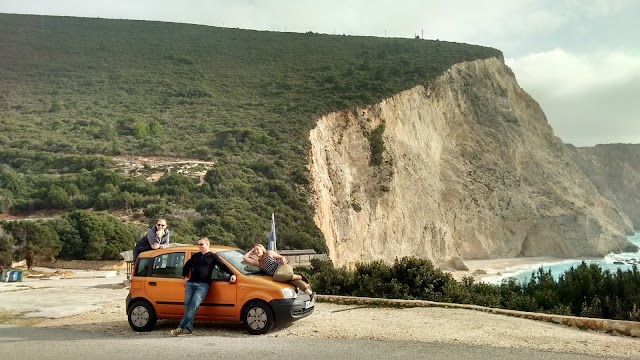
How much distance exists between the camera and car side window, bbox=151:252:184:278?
9.33m

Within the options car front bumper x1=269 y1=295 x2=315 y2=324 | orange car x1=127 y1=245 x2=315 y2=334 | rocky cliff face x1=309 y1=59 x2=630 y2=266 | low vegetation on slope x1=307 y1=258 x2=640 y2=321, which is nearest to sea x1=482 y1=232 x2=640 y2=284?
rocky cliff face x1=309 y1=59 x2=630 y2=266

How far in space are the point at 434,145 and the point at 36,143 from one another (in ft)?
114

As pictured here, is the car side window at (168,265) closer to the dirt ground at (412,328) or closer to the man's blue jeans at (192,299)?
the man's blue jeans at (192,299)

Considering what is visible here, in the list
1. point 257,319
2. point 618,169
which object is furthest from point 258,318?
point 618,169

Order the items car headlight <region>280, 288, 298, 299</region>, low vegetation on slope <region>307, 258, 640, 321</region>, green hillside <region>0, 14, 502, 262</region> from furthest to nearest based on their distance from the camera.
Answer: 1. green hillside <region>0, 14, 502, 262</region>
2. low vegetation on slope <region>307, 258, 640, 321</region>
3. car headlight <region>280, 288, 298, 299</region>

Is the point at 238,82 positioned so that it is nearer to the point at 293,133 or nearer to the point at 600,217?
the point at 293,133

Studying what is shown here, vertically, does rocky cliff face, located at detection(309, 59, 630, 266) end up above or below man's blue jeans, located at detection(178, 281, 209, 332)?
above

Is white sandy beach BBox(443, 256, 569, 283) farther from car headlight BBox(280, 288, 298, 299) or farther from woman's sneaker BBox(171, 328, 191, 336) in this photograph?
woman's sneaker BBox(171, 328, 191, 336)

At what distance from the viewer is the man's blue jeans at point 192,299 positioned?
28.6ft

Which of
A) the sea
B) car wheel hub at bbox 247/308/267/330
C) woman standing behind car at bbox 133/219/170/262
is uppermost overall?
woman standing behind car at bbox 133/219/170/262

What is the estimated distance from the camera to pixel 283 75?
A: 205 feet

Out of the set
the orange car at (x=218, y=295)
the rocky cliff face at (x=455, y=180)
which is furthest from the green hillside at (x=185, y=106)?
the orange car at (x=218, y=295)

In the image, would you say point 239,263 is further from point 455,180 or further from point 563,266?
point 563,266

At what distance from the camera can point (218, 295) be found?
353 inches
